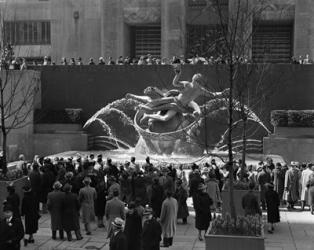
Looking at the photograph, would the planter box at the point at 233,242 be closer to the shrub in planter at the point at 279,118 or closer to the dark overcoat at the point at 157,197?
the dark overcoat at the point at 157,197

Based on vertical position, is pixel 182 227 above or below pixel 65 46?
below

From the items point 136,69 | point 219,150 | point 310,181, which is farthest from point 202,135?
point 310,181

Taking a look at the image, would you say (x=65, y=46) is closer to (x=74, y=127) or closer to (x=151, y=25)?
(x=151, y=25)

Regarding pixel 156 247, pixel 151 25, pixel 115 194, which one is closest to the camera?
pixel 156 247

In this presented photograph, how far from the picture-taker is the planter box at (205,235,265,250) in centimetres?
1016

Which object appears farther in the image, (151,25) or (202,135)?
(151,25)

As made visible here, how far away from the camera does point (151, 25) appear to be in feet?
134

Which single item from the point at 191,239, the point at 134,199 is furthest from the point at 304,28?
the point at 191,239

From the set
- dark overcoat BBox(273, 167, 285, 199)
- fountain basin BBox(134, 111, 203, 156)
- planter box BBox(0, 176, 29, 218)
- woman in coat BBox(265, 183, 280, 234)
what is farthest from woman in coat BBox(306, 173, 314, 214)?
fountain basin BBox(134, 111, 203, 156)

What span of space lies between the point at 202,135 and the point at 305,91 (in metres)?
5.88

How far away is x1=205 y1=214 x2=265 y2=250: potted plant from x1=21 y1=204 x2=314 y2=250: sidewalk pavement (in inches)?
76.7

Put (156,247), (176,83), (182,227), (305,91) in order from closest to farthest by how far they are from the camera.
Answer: (156,247)
(182,227)
(176,83)
(305,91)

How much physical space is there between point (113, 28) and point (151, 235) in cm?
2981

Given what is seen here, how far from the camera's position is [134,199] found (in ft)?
45.8
